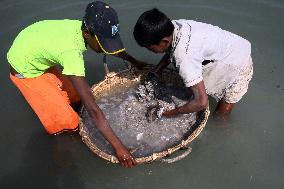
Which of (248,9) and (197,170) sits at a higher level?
(248,9)

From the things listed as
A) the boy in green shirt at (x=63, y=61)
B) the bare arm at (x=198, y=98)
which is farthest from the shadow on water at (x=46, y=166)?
the bare arm at (x=198, y=98)

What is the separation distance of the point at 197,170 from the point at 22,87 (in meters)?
1.94

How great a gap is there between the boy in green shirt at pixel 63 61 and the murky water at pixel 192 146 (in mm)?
377

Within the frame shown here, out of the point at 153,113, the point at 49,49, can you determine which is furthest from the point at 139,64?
the point at 49,49

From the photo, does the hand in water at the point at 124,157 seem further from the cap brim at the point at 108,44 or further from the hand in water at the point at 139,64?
the hand in water at the point at 139,64

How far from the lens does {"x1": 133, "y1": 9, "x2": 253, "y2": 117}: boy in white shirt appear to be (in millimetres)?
2775

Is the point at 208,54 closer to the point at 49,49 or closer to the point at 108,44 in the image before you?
the point at 108,44

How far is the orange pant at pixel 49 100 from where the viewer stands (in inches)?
132

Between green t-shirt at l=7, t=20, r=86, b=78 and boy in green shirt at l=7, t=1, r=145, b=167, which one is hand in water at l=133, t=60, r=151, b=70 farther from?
green t-shirt at l=7, t=20, r=86, b=78

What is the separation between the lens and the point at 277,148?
3.67 metres

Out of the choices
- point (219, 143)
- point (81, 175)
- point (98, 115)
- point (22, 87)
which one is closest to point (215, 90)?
point (219, 143)

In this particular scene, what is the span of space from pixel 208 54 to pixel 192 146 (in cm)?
112

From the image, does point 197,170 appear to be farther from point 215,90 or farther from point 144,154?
point 215,90

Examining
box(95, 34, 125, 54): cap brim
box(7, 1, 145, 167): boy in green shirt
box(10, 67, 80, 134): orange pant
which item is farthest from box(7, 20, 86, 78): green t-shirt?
box(95, 34, 125, 54): cap brim
